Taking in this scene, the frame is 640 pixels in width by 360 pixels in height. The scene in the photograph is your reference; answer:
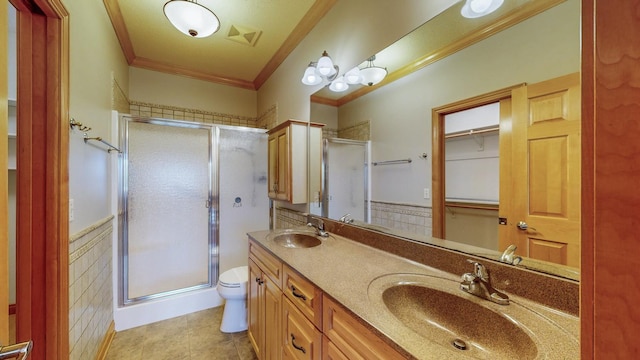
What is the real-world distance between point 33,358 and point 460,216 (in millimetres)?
1992

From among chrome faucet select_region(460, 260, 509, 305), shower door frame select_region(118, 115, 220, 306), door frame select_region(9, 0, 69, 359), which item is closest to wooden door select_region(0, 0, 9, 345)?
door frame select_region(9, 0, 69, 359)

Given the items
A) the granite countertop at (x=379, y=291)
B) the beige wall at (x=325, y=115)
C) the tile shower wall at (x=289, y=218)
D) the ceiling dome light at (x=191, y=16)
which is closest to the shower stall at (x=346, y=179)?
the beige wall at (x=325, y=115)

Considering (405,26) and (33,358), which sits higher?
(405,26)

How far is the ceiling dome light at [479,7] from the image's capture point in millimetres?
979

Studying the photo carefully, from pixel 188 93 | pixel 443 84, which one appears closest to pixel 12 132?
pixel 188 93

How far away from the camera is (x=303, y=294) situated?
108 centimetres

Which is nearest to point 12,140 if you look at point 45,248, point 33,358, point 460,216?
point 45,248

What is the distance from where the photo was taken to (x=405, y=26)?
1.31 m

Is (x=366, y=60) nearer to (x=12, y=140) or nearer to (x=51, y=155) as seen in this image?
Answer: (x=51, y=155)

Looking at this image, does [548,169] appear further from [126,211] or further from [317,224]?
[126,211]

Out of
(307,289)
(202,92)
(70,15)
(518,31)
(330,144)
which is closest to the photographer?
(518,31)

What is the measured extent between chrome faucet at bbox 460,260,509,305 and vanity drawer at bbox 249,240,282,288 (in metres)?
0.86

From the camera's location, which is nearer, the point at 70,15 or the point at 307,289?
the point at 307,289

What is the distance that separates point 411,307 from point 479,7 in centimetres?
123
